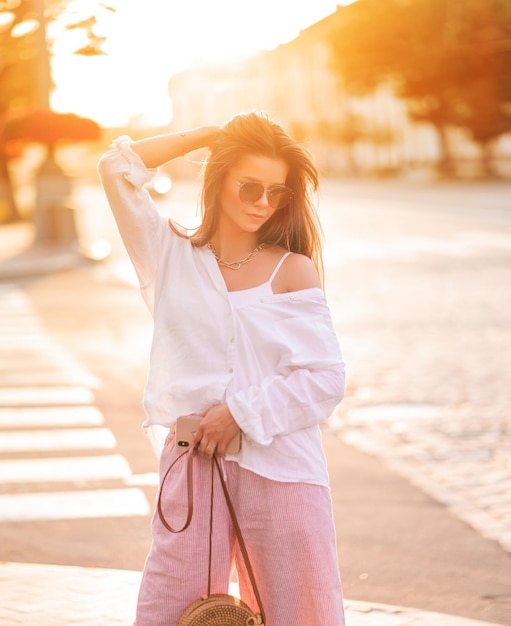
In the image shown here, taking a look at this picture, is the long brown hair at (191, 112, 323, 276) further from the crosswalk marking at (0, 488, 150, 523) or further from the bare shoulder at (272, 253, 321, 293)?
the crosswalk marking at (0, 488, 150, 523)

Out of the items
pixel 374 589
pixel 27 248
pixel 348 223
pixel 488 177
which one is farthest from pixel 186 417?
pixel 488 177

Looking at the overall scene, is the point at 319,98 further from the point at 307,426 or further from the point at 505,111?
the point at 307,426

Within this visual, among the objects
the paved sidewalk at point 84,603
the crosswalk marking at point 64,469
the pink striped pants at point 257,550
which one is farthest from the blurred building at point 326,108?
the pink striped pants at point 257,550

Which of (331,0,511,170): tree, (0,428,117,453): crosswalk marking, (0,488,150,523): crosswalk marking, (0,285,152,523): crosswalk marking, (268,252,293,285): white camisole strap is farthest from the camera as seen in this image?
(331,0,511,170): tree

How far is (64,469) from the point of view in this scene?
7.68 meters

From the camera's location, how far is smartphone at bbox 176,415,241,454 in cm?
316

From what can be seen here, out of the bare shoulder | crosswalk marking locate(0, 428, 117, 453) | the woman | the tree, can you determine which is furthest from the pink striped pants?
the tree

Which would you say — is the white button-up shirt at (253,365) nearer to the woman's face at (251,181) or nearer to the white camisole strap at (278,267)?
the white camisole strap at (278,267)

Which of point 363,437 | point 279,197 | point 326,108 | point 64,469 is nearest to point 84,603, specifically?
point 279,197

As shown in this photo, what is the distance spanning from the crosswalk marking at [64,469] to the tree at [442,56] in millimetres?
53112

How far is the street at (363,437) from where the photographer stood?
587 cm

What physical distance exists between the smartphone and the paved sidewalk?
5.04 ft

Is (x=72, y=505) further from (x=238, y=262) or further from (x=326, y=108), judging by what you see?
(x=326, y=108)

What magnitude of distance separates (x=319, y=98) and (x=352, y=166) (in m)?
15.0
